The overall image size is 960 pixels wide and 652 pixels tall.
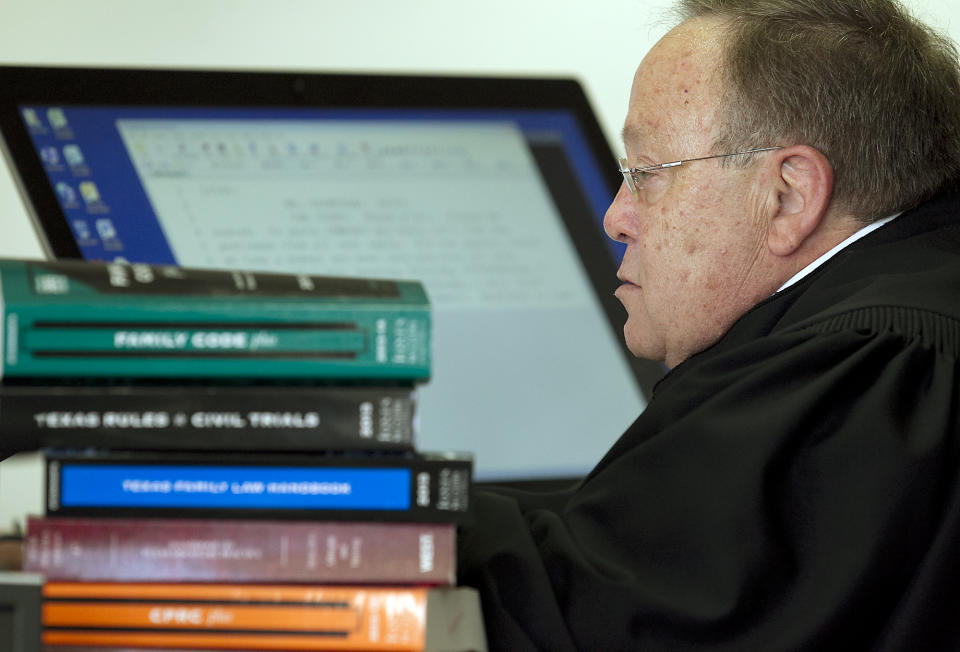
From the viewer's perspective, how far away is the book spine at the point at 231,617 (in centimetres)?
78

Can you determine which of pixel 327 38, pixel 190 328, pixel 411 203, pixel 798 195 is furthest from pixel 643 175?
pixel 327 38

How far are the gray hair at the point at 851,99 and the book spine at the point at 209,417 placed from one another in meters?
0.60

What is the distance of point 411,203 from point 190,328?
734 millimetres

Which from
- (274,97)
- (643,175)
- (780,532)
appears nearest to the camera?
(780,532)

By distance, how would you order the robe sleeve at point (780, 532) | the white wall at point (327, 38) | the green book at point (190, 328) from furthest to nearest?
the white wall at point (327, 38)
the robe sleeve at point (780, 532)
the green book at point (190, 328)

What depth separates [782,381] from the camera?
96cm

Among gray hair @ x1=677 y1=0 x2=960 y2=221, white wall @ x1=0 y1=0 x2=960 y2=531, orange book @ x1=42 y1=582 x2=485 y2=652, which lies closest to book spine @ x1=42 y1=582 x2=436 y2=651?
orange book @ x1=42 y1=582 x2=485 y2=652

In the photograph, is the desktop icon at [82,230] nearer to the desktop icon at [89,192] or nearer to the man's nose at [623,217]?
the desktop icon at [89,192]

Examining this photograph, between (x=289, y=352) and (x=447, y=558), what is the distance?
191 millimetres

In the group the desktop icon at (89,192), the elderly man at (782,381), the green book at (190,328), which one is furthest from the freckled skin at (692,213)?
the desktop icon at (89,192)

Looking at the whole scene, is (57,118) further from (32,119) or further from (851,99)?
(851,99)

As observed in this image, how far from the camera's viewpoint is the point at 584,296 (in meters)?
1.52

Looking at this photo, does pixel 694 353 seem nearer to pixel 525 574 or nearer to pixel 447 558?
pixel 525 574

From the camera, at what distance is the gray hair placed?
3.84 ft
